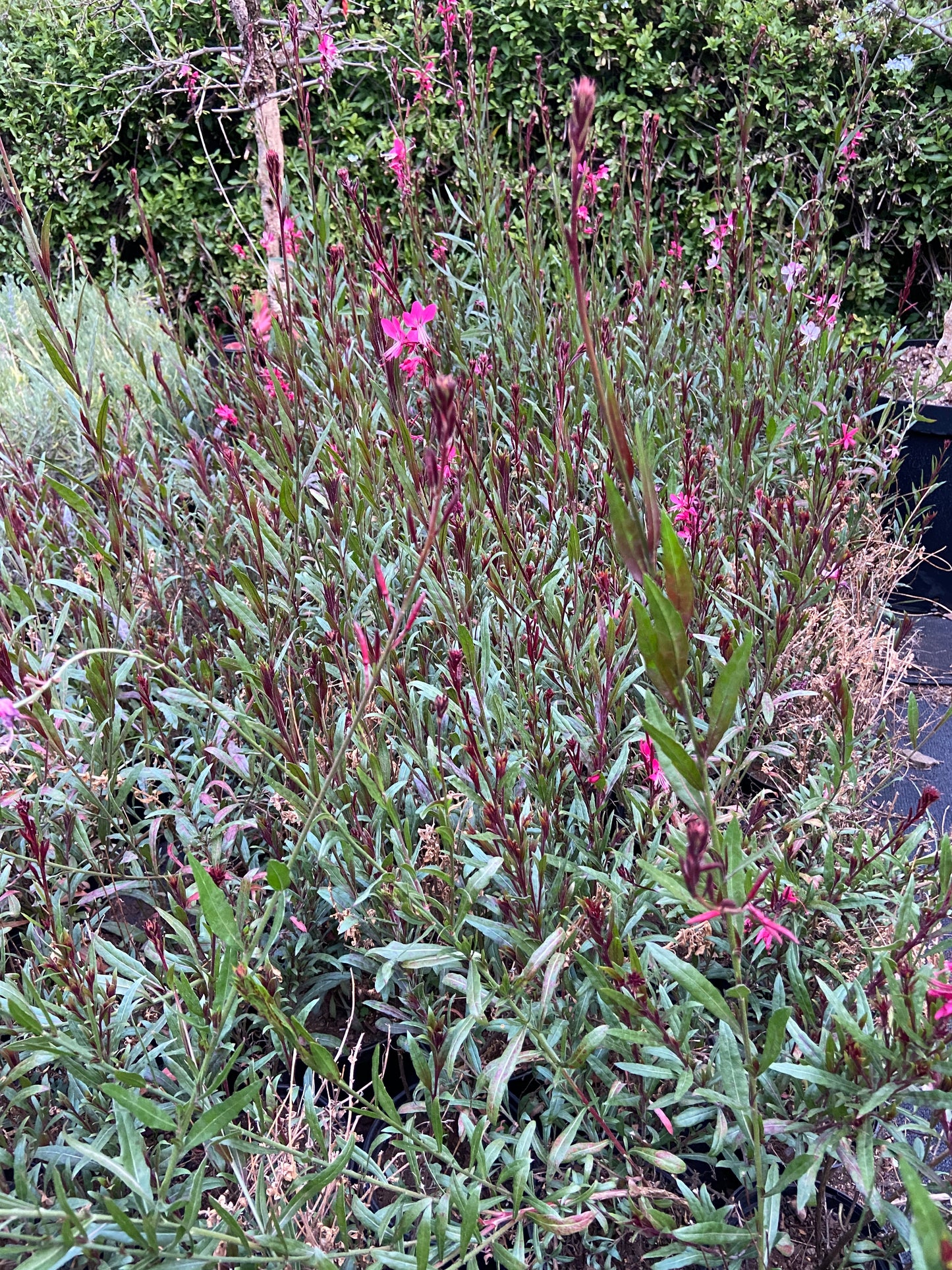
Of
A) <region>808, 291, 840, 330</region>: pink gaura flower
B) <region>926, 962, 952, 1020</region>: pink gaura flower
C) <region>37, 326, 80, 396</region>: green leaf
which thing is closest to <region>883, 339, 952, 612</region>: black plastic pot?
<region>808, 291, 840, 330</region>: pink gaura flower

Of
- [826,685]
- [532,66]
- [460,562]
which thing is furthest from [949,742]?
[532,66]

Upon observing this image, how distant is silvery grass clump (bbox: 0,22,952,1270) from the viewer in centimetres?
90

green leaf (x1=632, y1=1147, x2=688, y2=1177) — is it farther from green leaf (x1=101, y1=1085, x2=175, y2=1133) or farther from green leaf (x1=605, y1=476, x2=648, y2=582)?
green leaf (x1=605, y1=476, x2=648, y2=582)

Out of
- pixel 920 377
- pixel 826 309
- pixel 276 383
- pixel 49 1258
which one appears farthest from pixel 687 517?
pixel 920 377

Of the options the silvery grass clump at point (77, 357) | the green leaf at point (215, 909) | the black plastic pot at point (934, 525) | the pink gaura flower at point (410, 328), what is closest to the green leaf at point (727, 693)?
the green leaf at point (215, 909)

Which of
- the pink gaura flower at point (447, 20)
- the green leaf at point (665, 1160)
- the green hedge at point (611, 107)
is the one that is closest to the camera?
the green leaf at point (665, 1160)

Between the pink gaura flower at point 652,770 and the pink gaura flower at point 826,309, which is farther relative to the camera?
the pink gaura flower at point 826,309

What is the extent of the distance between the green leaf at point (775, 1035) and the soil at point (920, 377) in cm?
241

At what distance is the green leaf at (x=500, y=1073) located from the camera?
1.04 metres

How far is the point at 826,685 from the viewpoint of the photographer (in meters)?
1.78

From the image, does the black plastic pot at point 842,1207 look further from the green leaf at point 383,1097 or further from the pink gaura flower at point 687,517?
the pink gaura flower at point 687,517

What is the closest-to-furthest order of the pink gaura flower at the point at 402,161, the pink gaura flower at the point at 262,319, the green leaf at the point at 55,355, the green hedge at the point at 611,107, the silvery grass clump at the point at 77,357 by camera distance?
1. the green leaf at the point at 55,355
2. the pink gaura flower at the point at 262,319
3. the pink gaura flower at the point at 402,161
4. the silvery grass clump at the point at 77,357
5. the green hedge at the point at 611,107

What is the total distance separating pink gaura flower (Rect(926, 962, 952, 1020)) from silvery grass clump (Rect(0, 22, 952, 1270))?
14 millimetres

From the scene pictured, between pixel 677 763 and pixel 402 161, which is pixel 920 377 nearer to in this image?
pixel 402 161
